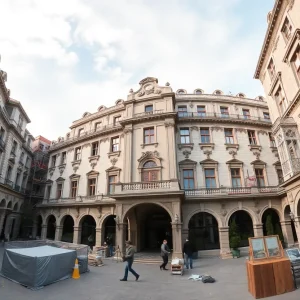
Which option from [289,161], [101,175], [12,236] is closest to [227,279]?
[289,161]

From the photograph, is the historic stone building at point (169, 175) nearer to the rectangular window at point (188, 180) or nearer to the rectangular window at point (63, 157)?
the rectangular window at point (188, 180)

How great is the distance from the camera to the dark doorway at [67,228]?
24.5 m

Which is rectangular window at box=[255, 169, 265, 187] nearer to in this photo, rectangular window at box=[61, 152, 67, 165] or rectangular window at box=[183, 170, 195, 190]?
rectangular window at box=[183, 170, 195, 190]

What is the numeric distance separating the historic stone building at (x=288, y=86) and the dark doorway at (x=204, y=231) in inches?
254

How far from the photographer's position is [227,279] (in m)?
10.3

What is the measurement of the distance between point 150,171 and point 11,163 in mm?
19446

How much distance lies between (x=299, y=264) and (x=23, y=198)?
3307 cm

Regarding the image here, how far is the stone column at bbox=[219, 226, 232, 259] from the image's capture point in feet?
57.8

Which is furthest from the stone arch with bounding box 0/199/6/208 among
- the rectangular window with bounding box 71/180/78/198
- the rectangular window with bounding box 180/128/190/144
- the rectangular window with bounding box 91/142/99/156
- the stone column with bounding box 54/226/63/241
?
the rectangular window with bounding box 180/128/190/144

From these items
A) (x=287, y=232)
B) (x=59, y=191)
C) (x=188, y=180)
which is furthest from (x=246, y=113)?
(x=59, y=191)

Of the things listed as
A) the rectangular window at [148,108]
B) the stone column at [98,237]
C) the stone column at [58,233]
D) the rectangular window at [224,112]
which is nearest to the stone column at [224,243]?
the stone column at [98,237]

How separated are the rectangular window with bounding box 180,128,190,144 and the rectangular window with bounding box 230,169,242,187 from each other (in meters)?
5.59

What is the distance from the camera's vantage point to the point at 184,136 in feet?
75.6

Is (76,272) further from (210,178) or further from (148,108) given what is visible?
(148,108)
